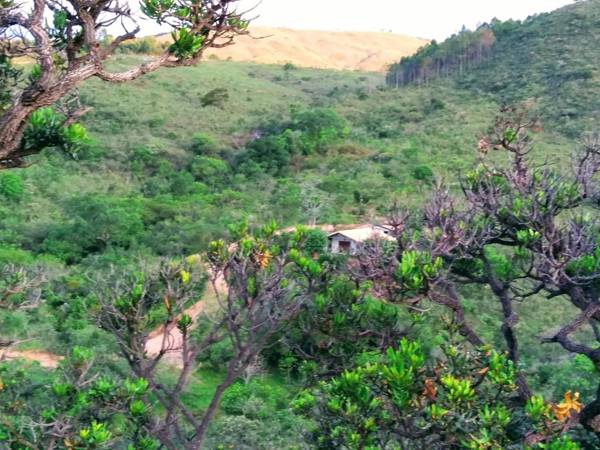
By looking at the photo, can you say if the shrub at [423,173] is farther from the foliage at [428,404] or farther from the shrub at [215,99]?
the foliage at [428,404]

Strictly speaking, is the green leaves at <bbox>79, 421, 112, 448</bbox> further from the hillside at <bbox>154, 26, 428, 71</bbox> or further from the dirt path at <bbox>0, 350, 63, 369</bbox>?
the hillside at <bbox>154, 26, 428, 71</bbox>

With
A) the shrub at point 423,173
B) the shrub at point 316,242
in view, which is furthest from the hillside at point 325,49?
the shrub at point 316,242

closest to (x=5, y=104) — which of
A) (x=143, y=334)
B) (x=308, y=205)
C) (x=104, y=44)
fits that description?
(x=104, y=44)

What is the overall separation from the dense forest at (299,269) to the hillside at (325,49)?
30621 mm

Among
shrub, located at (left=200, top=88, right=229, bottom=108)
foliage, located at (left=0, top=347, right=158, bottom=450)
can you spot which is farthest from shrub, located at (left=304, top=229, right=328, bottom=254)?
shrub, located at (left=200, top=88, right=229, bottom=108)

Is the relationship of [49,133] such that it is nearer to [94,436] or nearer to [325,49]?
[94,436]

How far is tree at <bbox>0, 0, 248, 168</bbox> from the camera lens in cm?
314

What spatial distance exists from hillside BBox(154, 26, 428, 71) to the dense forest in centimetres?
3062

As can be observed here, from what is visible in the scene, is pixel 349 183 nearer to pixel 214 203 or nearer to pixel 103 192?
pixel 214 203

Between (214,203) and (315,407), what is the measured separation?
17402 mm

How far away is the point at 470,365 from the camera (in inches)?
142

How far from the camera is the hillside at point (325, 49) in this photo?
66.6 meters

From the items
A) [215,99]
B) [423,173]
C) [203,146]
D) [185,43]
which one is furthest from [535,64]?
[185,43]

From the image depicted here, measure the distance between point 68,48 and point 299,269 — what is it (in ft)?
6.45
